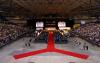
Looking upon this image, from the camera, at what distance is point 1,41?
4550 centimetres

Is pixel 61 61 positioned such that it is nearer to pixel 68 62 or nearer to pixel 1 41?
pixel 68 62

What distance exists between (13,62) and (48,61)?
4347mm

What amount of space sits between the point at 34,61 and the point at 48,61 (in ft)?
5.96

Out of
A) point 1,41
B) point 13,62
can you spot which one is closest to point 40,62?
point 13,62

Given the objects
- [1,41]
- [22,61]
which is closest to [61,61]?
[22,61]

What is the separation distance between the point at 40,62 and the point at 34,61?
3.88 ft

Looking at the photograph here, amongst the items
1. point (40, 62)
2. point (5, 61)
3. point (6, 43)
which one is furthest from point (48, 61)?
point (6, 43)

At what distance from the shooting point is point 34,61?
30391 millimetres

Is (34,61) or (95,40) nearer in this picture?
(34,61)

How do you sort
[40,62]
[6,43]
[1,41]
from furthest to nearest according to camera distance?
[6,43] → [1,41] → [40,62]

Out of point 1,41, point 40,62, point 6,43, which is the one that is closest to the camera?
point 40,62

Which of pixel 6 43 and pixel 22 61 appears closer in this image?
pixel 22 61

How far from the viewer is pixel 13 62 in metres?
29.6

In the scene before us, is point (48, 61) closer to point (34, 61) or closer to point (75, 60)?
point (34, 61)
